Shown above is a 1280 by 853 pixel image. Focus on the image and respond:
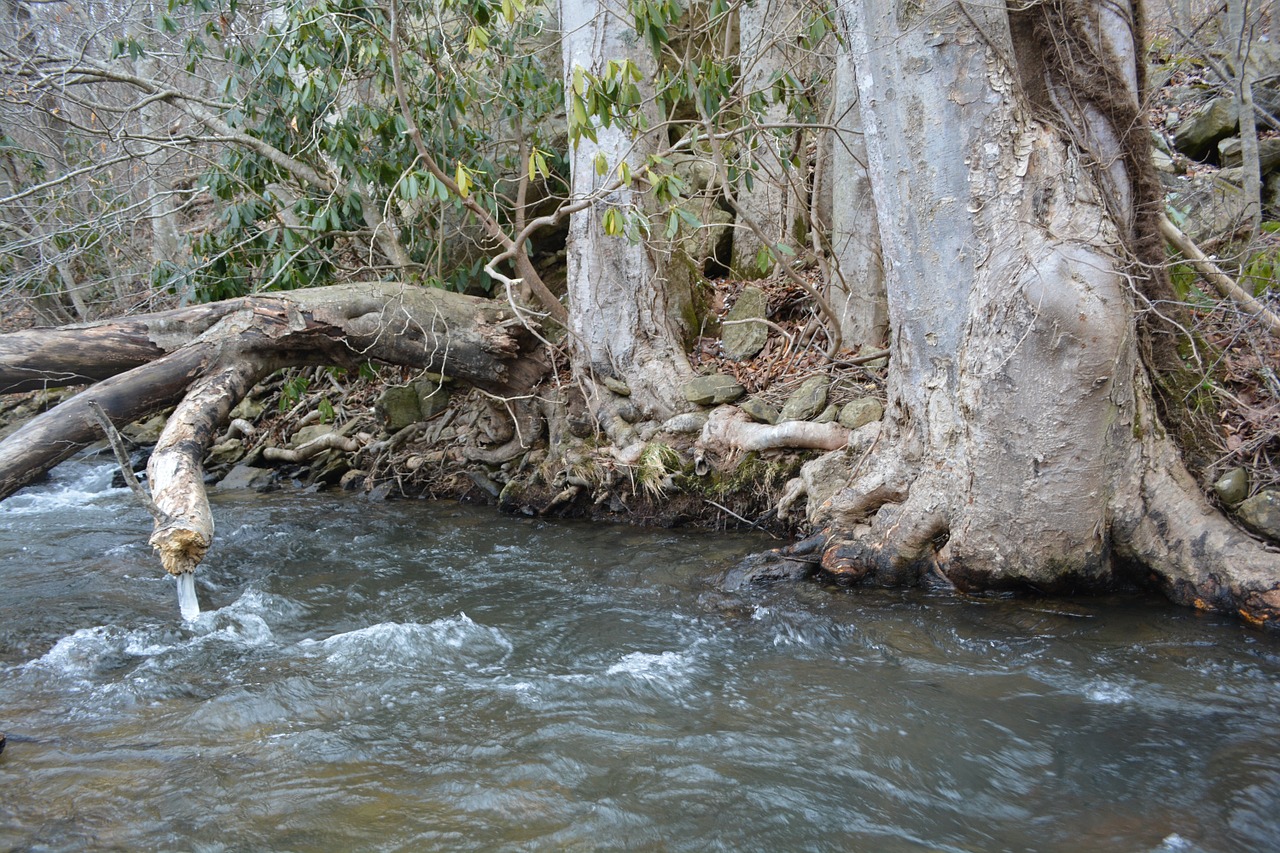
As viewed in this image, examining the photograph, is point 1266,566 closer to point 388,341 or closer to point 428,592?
point 428,592

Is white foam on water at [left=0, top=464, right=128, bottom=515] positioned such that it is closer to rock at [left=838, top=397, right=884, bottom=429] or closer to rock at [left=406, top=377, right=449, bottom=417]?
rock at [left=406, top=377, right=449, bottom=417]

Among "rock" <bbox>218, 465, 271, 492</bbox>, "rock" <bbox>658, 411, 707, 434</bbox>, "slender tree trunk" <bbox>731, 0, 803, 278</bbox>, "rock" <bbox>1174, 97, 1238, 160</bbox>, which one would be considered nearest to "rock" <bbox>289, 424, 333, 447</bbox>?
"rock" <bbox>218, 465, 271, 492</bbox>

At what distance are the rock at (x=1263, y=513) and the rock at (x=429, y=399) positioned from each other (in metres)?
6.29

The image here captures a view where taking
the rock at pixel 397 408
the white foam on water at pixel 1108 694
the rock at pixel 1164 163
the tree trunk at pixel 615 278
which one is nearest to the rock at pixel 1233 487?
the white foam on water at pixel 1108 694

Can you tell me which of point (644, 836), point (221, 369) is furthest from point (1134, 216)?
point (221, 369)

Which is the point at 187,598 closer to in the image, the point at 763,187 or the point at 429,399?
the point at 429,399

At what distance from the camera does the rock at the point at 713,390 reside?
636 centimetres

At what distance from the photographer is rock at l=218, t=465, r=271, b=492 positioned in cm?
861

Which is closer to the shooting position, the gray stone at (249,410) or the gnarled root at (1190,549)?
the gnarled root at (1190,549)

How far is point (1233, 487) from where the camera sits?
4.15 meters

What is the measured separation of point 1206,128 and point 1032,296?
4.26m

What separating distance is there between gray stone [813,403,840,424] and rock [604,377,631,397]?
1.59 meters

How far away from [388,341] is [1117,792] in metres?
5.68

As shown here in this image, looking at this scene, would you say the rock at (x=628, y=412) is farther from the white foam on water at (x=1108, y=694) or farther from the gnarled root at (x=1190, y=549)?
the white foam on water at (x=1108, y=694)
